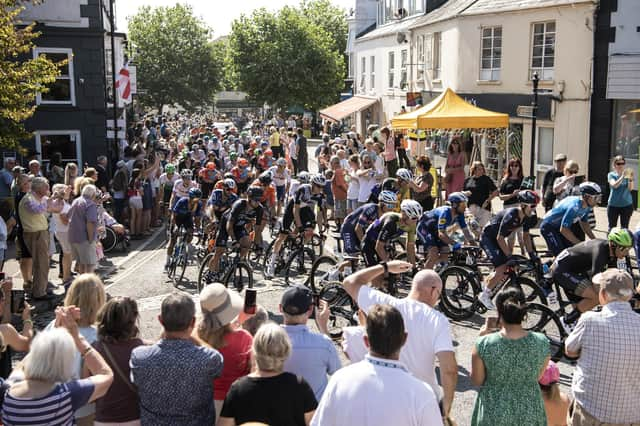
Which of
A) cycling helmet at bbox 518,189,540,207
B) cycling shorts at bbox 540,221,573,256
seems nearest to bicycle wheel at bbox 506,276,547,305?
cycling shorts at bbox 540,221,573,256

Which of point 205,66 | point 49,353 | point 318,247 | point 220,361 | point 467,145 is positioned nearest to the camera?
point 49,353

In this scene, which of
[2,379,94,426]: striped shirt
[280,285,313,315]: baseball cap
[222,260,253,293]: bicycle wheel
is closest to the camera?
[2,379,94,426]: striped shirt

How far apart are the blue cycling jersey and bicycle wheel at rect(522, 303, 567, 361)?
→ 1.36 meters

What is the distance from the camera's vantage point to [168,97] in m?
55.3

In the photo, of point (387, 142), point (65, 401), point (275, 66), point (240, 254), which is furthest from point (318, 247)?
point (275, 66)

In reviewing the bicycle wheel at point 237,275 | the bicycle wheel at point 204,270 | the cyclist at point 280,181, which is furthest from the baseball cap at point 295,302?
the cyclist at point 280,181

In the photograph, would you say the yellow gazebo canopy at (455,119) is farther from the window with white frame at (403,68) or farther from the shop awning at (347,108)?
the shop awning at (347,108)

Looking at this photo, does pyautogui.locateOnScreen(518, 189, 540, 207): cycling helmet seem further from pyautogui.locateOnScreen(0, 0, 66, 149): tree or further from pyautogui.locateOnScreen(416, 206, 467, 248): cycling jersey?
pyautogui.locateOnScreen(0, 0, 66, 149): tree

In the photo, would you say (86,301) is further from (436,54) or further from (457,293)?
(436,54)

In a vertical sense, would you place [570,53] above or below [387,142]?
above

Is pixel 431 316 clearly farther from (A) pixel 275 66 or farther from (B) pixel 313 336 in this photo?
(A) pixel 275 66

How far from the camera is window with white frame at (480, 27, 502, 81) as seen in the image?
2383 centimetres

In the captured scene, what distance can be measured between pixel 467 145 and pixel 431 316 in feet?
65.6

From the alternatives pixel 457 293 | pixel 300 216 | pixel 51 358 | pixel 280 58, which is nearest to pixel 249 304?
pixel 51 358
